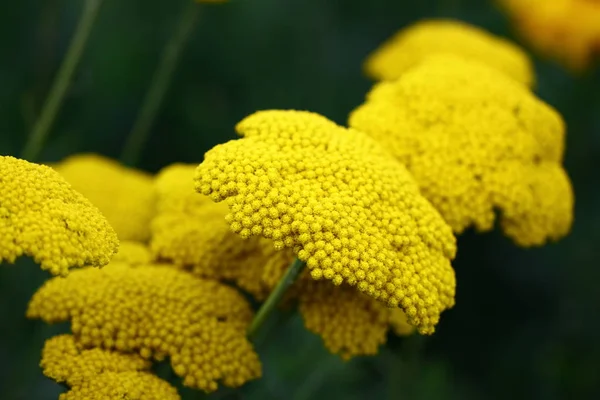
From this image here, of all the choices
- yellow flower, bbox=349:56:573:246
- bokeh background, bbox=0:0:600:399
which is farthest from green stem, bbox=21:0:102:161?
yellow flower, bbox=349:56:573:246

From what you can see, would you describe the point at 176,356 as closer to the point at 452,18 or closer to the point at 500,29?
the point at 452,18

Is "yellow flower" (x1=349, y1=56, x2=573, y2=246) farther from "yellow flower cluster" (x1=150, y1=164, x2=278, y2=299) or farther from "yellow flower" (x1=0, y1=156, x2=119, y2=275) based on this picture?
"yellow flower" (x1=0, y1=156, x2=119, y2=275)

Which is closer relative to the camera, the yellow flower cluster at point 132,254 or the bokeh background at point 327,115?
the yellow flower cluster at point 132,254

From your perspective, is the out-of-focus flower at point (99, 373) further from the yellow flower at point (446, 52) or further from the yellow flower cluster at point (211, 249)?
the yellow flower at point (446, 52)

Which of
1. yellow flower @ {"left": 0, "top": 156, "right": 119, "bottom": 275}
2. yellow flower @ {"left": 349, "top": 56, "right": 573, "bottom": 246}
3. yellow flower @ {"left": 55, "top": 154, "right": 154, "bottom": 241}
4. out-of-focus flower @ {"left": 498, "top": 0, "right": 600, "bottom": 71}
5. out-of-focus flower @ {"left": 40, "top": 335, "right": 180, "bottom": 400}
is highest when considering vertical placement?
out-of-focus flower @ {"left": 498, "top": 0, "right": 600, "bottom": 71}

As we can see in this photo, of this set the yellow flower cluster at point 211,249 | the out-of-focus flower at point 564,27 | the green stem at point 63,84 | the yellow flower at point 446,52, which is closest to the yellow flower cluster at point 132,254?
the yellow flower cluster at point 211,249

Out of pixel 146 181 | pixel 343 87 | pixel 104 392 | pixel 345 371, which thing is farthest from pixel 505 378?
pixel 104 392

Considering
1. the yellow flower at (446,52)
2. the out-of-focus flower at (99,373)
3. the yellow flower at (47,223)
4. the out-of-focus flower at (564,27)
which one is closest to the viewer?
the yellow flower at (47,223)

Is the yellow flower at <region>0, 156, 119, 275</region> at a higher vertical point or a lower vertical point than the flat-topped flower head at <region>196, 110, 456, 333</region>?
lower
